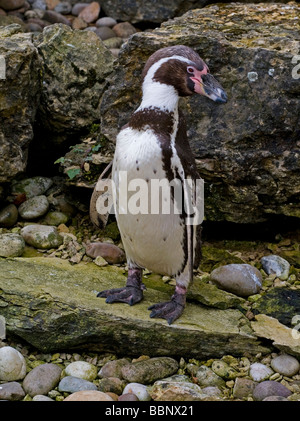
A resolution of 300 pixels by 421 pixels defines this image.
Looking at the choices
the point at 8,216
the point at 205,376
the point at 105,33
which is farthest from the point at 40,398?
the point at 105,33

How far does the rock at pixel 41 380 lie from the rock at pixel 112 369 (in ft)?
0.85

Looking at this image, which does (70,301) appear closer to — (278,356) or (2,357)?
(2,357)

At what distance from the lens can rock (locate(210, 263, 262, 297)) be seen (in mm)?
4590

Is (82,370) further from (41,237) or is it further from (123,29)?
(123,29)

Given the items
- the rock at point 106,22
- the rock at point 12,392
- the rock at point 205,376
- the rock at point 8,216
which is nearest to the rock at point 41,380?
the rock at point 12,392

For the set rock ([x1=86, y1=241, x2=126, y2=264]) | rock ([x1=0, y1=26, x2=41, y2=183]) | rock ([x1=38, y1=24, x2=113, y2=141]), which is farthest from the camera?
rock ([x1=38, y1=24, x2=113, y2=141])

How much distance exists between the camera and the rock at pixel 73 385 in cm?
359

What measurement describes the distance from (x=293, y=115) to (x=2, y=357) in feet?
8.62

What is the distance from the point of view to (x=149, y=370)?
12.3 feet

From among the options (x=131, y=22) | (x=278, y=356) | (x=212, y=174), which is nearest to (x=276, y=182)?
(x=212, y=174)

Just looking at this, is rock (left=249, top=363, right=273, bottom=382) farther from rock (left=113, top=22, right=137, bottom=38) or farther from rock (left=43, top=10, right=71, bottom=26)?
rock (left=43, top=10, right=71, bottom=26)

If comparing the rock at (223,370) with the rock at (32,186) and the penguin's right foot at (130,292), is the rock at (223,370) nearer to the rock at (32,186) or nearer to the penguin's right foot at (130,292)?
the penguin's right foot at (130,292)

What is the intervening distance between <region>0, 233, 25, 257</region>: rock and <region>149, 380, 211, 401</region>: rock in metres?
1.70

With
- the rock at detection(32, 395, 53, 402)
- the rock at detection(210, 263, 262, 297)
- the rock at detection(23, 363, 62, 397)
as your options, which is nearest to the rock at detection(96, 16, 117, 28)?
the rock at detection(210, 263, 262, 297)
